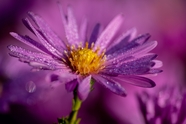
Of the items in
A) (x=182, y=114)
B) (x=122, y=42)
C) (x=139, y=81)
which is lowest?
(x=182, y=114)

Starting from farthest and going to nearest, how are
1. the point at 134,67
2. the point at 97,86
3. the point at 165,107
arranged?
the point at 97,86 → the point at 165,107 → the point at 134,67

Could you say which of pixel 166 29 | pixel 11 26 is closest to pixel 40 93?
pixel 11 26

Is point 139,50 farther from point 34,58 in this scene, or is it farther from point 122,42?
point 34,58

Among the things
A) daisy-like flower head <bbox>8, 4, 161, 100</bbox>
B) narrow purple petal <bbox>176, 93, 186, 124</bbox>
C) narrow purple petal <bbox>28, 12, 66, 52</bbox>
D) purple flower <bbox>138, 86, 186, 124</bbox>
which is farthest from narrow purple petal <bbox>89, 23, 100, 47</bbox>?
narrow purple petal <bbox>176, 93, 186, 124</bbox>

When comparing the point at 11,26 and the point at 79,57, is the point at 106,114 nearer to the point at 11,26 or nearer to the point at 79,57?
the point at 79,57

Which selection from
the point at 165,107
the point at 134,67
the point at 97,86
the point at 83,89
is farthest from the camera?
the point at 97,86

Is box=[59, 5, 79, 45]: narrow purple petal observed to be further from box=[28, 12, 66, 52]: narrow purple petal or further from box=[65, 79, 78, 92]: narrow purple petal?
box=[65, 79, 78, 92]: narrow purple petal

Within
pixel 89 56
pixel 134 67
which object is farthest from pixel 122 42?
pixel 134 67
